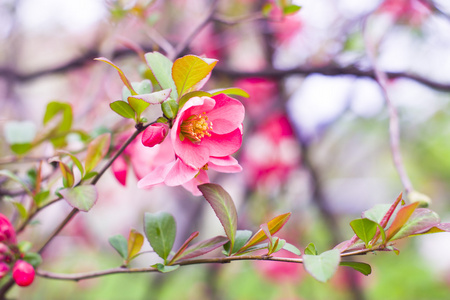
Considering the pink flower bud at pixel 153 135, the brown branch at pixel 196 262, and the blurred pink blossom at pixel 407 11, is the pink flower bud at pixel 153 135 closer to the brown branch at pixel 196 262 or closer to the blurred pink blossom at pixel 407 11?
the brown branch at pixel 196 262

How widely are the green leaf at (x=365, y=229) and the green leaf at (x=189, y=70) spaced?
0.59 feet

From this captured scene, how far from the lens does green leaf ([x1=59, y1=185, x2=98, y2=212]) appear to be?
32 cm

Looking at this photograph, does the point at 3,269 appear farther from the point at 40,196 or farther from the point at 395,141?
the point at 395,141

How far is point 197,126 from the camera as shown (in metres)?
0.37

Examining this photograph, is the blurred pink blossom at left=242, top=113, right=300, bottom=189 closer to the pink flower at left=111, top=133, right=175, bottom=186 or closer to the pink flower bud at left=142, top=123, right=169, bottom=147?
the pink flower at left=111, top=133, right=175, bottom=186

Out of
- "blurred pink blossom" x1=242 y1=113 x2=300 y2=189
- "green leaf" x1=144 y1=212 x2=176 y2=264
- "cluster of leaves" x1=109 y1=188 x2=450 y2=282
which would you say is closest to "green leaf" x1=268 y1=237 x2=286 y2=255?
"cluster of leaves" x1=109 y1=188 x2=450 y2=282

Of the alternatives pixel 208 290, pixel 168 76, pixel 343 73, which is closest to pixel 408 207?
pixel 168 76

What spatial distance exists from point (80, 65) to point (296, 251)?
2.86ft

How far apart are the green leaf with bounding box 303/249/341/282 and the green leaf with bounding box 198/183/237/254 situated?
0.07m

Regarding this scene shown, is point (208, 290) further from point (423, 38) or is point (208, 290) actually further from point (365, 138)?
point (365, 138)

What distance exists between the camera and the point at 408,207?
30cm

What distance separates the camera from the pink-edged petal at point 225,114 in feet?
1.17

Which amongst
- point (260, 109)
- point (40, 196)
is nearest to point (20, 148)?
point (40, 196)

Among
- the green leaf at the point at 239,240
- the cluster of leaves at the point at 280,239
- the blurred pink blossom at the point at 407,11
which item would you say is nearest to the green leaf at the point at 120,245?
the cluster of leaves at the point at 280,239
